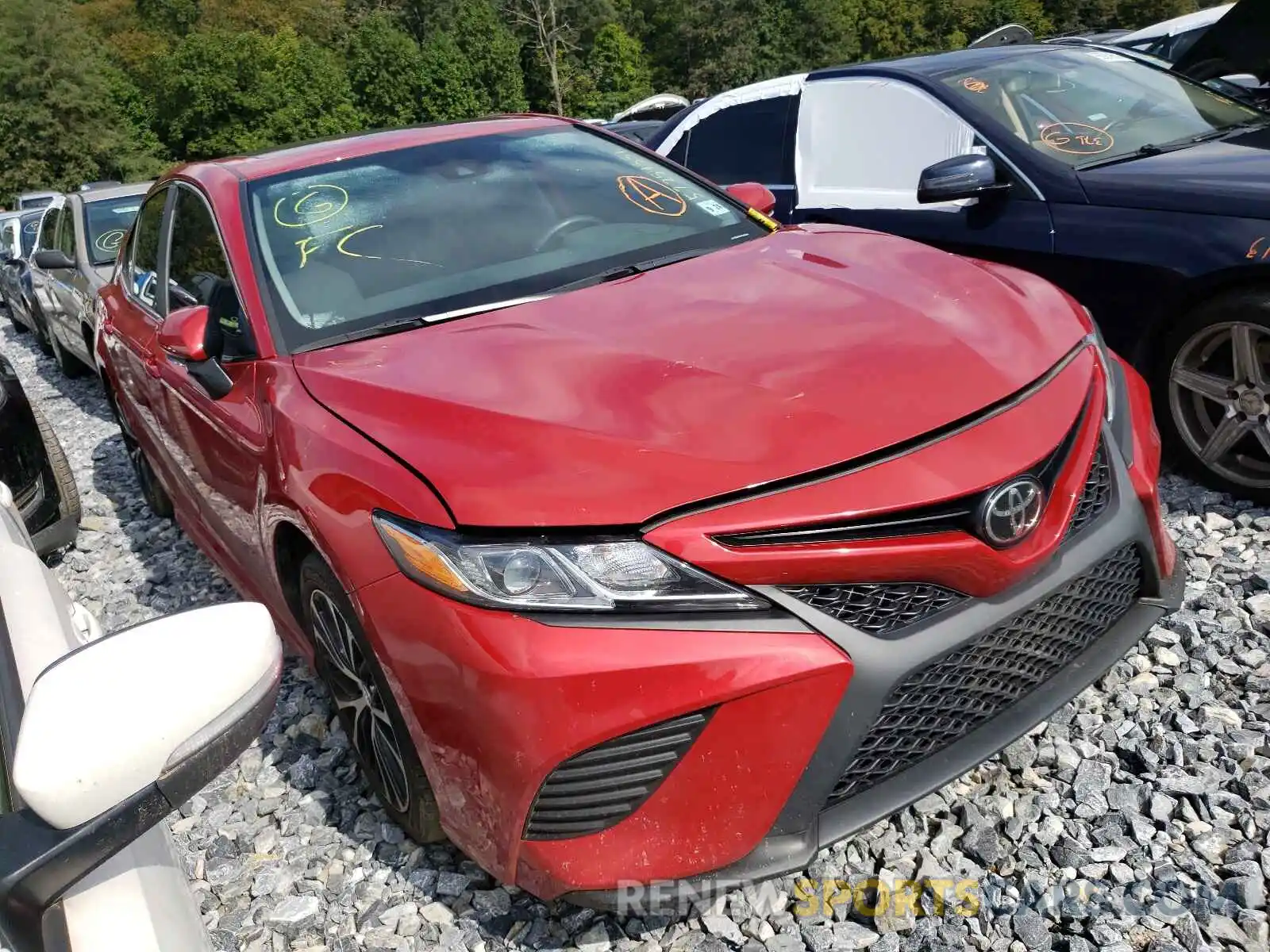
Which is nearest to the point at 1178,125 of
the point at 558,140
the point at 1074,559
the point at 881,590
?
the point at 558,140

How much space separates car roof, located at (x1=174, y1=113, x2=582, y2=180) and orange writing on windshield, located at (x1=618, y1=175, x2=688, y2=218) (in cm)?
51

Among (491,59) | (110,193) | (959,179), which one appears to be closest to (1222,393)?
(959,179)

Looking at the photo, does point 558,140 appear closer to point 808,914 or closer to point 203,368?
point 203,368

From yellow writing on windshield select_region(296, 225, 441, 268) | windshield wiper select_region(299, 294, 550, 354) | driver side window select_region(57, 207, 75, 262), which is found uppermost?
yellow writing on windshield select_region(296, 225, 441, 268)

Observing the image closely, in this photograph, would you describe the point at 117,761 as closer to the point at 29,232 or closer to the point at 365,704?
the point at 365,704

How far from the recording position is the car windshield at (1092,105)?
3881mm

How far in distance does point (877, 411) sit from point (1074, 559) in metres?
0.50

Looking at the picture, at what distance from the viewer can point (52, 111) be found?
5469cm

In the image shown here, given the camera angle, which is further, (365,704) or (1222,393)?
(1222,393)

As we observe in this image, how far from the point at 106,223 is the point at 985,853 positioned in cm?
769

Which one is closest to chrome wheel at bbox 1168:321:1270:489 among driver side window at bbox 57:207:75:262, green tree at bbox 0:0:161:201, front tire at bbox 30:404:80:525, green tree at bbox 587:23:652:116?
front tire at bbox 30:404:80:525

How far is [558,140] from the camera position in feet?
11.3

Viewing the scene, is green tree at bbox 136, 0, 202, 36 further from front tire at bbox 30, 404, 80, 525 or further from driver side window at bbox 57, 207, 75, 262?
front tire at bbox 30, 404, 80, 525

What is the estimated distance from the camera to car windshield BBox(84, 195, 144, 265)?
23.6ft
